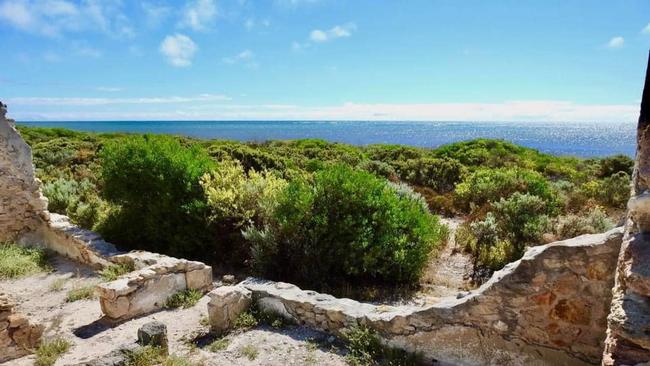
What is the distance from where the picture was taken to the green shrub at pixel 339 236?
22.0 ft

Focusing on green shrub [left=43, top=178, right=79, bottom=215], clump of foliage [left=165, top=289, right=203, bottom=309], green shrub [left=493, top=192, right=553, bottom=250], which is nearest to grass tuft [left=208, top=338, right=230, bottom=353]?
clump of foliage [left=165, top=289, right=203, bottom=309]

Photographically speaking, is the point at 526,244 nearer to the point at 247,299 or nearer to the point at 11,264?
the point at 247,299

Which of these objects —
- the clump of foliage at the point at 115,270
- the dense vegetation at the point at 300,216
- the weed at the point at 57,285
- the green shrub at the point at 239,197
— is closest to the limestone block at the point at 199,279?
the dense vegetation at the point at 300,216

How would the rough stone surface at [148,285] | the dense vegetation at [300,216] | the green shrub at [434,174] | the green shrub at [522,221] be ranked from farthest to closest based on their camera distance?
the green shrub at [434,174], the green shrub at [522,221], the dense vegetation at [300,216], the rough stone surface at [148,285]

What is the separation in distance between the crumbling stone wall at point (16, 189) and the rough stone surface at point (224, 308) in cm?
618

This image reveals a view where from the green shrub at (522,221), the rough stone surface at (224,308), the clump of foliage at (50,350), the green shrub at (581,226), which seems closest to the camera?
the clump of foliage at (50,350)

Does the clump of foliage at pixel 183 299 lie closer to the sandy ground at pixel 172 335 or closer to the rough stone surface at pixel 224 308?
the sandy ground at pixel 172 335

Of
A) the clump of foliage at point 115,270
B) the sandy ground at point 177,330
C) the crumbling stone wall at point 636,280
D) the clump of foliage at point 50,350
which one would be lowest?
the sandy ground at point 177,330

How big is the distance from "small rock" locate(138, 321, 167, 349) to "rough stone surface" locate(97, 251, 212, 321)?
1213 mm

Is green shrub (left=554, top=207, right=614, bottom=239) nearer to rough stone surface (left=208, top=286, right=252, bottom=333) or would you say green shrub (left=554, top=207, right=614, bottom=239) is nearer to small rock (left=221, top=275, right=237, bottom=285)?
small rock (left=221, top=275, right=237, bottom=285)

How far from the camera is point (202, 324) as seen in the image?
567 cm

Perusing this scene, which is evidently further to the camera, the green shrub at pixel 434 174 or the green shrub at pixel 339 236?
the green shrub at pixel 434 174

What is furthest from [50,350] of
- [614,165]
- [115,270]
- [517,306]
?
[614,165]

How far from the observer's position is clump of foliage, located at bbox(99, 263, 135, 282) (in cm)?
704
